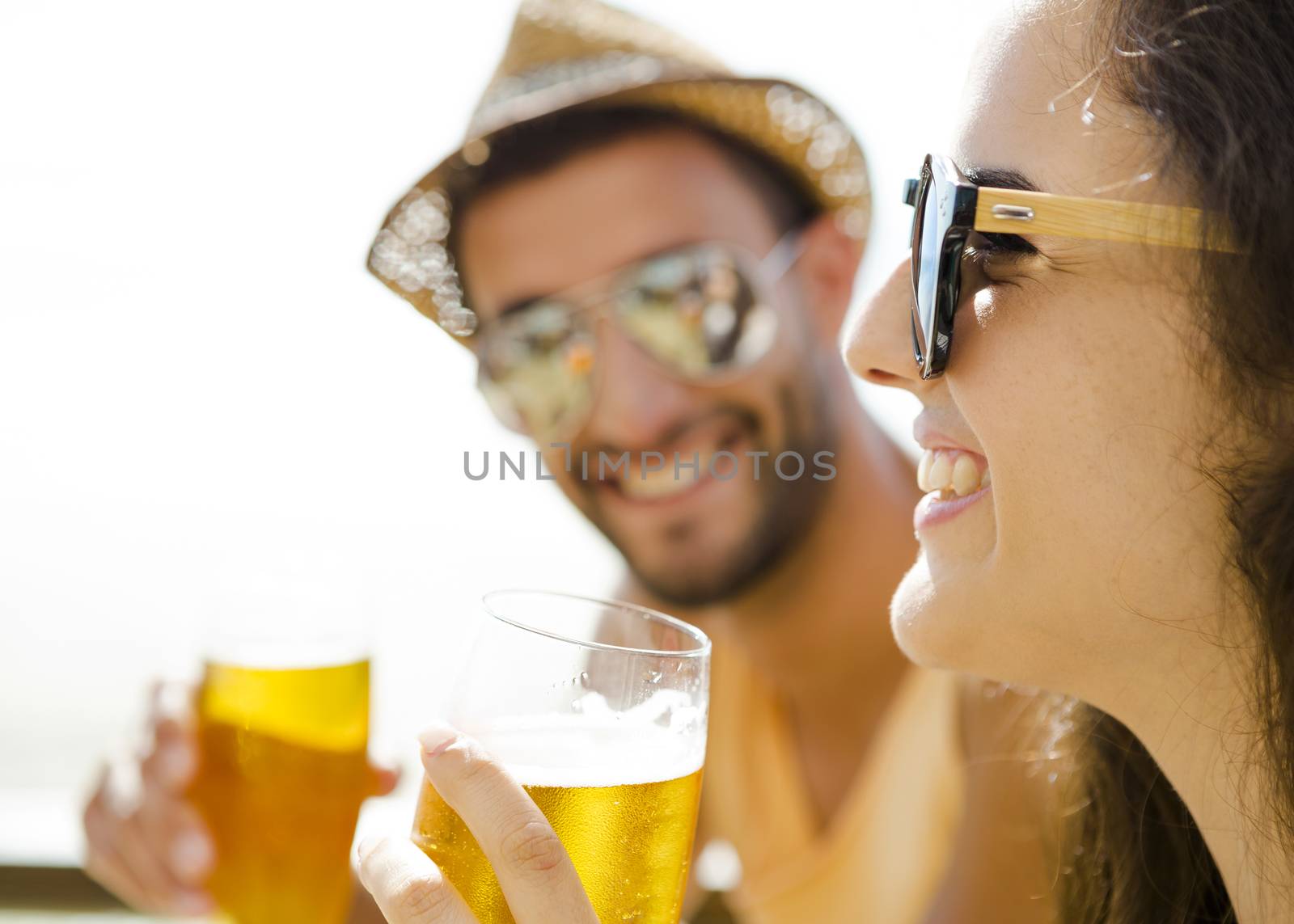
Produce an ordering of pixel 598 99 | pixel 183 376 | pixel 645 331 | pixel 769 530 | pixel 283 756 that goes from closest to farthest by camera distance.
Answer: pixel 283 756, pixel 598 99, pixel 645 331, pixel 769 530, pixel 183 376

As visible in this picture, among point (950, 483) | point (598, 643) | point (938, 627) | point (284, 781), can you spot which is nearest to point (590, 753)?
point (598, 643)

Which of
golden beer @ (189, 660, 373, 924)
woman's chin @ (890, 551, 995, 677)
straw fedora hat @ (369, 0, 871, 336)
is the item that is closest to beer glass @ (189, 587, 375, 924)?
golden beer @ (189, 660, 373, 924)

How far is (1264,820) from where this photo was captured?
1072 mm

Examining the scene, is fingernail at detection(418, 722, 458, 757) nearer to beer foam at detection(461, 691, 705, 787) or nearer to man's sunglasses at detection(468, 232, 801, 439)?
beer foam at detection(461, 691, 705, 787)

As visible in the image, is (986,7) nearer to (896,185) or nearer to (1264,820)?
(896,185)

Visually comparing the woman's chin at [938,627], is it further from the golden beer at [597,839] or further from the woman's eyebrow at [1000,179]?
the woman's eyebrow at [1000,179]

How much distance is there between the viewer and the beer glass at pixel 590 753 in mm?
978

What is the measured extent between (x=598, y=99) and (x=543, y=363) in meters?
0.74

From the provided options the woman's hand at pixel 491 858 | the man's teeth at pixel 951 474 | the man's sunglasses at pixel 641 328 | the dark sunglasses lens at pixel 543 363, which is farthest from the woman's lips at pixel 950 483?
the dark sunglasses lens at pixel 543 363

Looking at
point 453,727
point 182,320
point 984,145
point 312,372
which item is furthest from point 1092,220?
point 182,320

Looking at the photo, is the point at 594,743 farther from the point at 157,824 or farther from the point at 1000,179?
the point at 157,824

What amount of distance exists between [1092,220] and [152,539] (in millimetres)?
8108

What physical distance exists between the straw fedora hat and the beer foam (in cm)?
199

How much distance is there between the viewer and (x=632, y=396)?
280 centimetres
